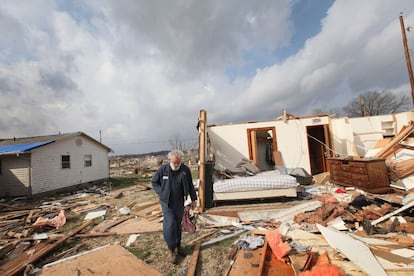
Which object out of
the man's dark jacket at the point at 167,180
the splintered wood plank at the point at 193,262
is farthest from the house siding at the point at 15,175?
the splintered wood plank at the point at 193,262

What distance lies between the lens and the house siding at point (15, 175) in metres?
9.65

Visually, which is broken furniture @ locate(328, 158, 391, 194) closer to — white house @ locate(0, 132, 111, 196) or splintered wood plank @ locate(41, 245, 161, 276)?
splintered wood plank @ locate(41, 245, 161, 276)

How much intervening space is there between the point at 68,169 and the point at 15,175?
2346mm

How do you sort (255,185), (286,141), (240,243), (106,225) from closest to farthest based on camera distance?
(240,243), (106,225), (255,185), (286,141)

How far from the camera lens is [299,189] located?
6734 mm

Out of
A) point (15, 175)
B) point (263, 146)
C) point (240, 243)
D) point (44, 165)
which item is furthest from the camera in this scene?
point (263, 146)

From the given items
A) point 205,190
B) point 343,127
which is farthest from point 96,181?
point 343,127

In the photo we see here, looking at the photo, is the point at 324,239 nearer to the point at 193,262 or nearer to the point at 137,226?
the point at 193,262

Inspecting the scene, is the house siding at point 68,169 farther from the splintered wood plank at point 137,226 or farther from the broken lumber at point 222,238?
the broken lumber at point 222,238

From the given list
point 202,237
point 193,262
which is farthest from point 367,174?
point 193,262

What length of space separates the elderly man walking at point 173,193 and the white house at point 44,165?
10.5 meters

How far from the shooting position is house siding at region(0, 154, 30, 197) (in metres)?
9.65

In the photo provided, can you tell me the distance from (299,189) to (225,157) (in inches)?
146

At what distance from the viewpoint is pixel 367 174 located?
5809 millimetres
